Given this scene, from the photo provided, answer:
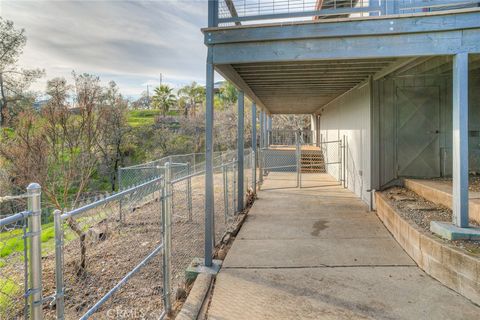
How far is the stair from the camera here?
14297mm

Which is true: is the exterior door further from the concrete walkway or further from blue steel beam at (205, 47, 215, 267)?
blue steel beam at (205, 47, 215, 267)

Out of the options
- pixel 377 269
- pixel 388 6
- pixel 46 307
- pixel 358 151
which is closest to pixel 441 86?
pixel 358 151

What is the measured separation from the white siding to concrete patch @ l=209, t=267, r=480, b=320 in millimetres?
3705

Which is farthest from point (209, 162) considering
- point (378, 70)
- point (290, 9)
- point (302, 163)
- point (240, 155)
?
point (302, 163)

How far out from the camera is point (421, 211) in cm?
470

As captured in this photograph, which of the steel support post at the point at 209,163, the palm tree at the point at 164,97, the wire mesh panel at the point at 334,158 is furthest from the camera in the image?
the palm tree at the point at 164,97

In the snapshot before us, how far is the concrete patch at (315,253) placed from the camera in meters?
3.95

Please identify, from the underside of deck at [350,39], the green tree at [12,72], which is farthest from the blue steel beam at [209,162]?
the green tree at [12,72]

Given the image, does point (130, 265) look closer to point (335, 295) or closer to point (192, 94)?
point (335, 295)

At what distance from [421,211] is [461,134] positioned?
162 cm

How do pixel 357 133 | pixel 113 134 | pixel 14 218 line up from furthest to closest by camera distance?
pixel 113 134
pixel 357 133
pixel 14 218

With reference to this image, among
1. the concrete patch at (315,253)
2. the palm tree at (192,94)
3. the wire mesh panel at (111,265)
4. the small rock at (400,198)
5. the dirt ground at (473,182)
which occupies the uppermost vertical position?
the palm tree at (192,94)

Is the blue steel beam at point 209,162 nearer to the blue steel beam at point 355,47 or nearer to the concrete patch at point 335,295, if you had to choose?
the blue steel beam at point 355,47

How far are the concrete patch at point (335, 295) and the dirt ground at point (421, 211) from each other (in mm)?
540
